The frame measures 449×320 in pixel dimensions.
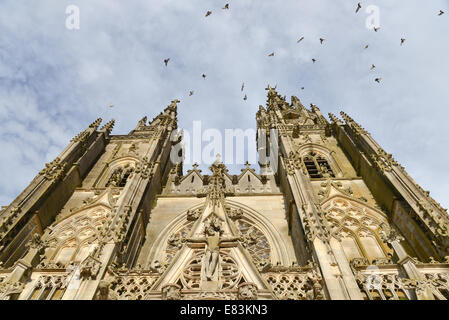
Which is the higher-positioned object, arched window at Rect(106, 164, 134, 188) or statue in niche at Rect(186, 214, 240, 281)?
arched window at Rect(106, 164, 134, 188)

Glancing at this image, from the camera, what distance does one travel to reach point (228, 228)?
384 inches

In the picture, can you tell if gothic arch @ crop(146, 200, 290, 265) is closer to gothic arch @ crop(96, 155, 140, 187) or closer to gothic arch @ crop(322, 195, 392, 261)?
gothic arch @ crop(322, 195, 392, 261)

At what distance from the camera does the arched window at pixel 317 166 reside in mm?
16606

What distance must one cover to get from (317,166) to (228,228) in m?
9.41

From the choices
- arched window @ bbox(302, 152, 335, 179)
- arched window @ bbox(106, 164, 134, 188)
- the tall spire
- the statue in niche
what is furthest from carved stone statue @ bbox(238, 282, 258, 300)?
the tall spire

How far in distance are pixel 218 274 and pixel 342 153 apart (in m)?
12.8

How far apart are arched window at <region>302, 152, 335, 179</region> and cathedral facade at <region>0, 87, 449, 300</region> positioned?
0.08m

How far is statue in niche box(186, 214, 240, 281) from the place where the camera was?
7.86 m

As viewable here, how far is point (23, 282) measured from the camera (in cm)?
764

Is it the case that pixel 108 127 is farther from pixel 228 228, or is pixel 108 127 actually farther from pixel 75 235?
pixel 228 228

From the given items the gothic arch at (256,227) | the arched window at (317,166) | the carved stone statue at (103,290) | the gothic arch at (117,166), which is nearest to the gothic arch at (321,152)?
the arched window at (317,166)

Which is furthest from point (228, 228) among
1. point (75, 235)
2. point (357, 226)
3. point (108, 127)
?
point (108, 127)
